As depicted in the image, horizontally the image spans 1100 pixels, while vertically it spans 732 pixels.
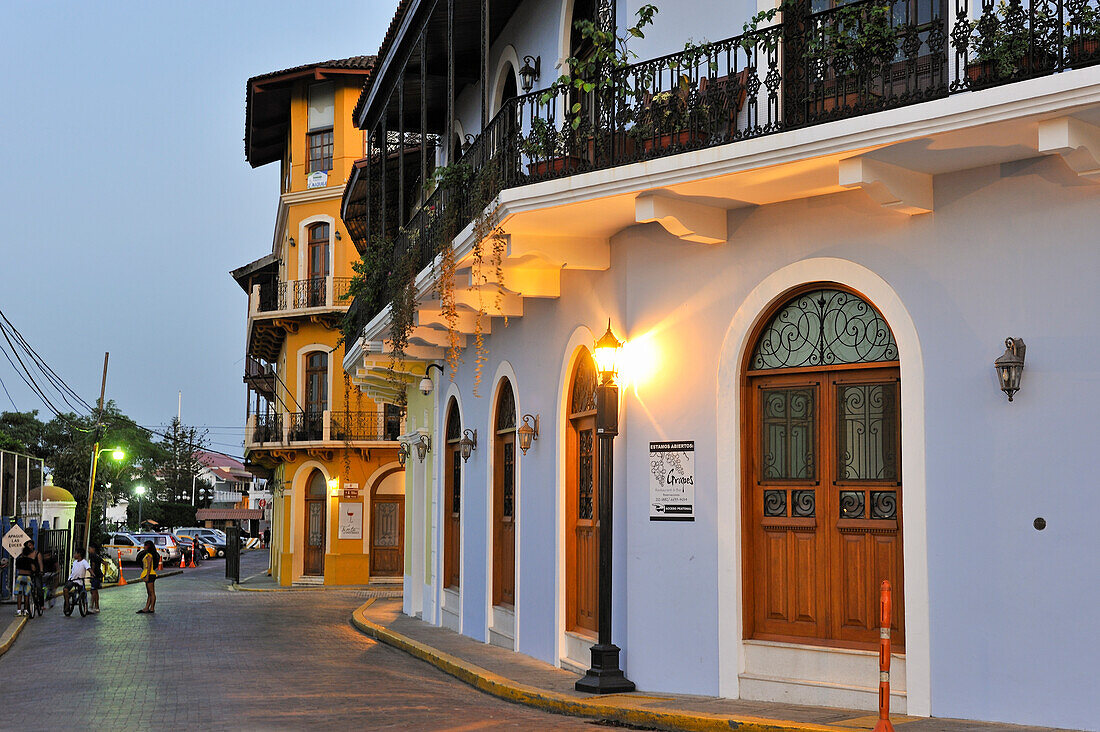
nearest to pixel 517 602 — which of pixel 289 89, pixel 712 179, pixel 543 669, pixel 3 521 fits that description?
pixel 543 669

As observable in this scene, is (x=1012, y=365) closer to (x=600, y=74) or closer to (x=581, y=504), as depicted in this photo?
(x=600, y=74)

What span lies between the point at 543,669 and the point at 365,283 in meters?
9.38

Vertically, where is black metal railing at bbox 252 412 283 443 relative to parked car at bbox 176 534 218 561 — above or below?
above

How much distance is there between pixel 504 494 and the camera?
15859 mm

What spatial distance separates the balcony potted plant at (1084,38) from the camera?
8109 millimetres

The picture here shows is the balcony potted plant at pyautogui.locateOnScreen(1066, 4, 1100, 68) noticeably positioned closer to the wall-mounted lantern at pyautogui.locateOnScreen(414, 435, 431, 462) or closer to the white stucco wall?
the white stucco wall

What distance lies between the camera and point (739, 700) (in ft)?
33.8

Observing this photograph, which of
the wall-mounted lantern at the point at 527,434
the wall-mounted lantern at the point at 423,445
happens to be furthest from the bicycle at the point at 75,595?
the wall-mounted lantern at the point at 527,434

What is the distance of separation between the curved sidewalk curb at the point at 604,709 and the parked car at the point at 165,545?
39386 mm

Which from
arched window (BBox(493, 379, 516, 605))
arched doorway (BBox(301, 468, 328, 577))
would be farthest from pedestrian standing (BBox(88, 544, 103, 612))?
arched window (BBox(493, 379, 516, 605))

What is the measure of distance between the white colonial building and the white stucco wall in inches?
0.8

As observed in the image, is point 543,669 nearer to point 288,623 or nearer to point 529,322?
point 529,322

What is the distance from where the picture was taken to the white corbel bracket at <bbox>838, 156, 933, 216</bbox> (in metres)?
9.09

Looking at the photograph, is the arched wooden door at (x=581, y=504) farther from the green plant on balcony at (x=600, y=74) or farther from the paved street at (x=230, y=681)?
the green plant on balcony at (x=600, y=74)
